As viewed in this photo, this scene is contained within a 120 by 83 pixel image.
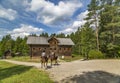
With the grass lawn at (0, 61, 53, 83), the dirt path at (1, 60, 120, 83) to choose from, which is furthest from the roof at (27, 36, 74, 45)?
the grass lawn at (0, 61, 53, 83)

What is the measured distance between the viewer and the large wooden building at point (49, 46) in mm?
50688

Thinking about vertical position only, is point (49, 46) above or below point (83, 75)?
above

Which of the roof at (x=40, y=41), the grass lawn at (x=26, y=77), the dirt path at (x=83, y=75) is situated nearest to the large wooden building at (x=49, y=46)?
the roof at (x=40, y=41)

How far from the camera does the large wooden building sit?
50.7 m

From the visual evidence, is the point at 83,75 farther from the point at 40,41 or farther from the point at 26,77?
the point at 40,41

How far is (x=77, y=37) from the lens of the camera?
299ft

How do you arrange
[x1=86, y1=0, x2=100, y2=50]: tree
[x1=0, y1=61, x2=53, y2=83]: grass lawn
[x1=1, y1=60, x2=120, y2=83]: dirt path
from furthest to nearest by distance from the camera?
[x1=86, y1=0, x2=100, y2=50]: tree → [x1=1, y1=60, x2=120, y2=83]: dirt path → [x1=0, y1=61, x2=53, y2=83]: grass lawn

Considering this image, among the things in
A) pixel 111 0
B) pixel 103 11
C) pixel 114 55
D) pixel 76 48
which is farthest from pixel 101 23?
pixel 76 48

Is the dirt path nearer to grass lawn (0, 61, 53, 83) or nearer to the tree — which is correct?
grass lawn (0, 61, 53, 83)

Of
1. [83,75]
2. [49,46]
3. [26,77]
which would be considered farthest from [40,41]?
[26,77]

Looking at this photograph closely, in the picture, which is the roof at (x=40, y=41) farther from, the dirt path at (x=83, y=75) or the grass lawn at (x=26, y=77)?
the grass lawn at (x=26, y=77)

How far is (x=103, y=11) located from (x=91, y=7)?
376cm

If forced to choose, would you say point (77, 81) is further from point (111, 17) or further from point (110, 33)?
point (111, 17)

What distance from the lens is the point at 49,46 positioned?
52844 millimetres
